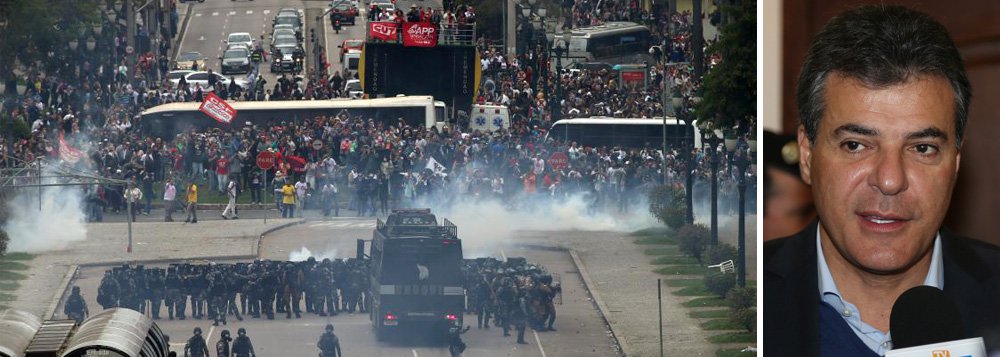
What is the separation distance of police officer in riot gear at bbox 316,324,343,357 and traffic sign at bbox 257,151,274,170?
8.95 m

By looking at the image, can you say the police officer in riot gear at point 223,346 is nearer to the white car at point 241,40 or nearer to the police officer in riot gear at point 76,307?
the police officer in riot gear at point 76,307

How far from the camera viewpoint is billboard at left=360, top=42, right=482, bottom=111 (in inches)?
1710

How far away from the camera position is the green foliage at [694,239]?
39.6 m

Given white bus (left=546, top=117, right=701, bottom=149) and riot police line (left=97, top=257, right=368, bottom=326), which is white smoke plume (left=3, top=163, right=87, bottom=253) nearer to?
riot police line (left=97, top=257, right=368, bottom=326)

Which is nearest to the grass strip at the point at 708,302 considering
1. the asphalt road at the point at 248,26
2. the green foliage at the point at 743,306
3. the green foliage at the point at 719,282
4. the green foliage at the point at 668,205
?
the green foliage at the point at 719,282

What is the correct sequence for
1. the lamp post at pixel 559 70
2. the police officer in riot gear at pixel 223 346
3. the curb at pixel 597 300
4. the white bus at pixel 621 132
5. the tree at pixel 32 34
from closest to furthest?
the police officer in riot gear at pixel 223 346
the curb at pixel 597 300
the white bus at pixel 621 132
the tree at pixel 32 34
the lamp post at pixel 559 70

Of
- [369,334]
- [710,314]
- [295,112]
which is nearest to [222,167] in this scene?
[295,112]

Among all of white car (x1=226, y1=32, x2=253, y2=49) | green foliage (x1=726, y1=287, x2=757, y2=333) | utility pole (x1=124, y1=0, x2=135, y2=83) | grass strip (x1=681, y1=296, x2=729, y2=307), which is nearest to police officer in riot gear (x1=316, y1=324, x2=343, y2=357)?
grass strip (x1=681, y1=296, x2=729, y2=307)

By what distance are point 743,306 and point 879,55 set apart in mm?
26023

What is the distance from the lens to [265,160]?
42.7 m

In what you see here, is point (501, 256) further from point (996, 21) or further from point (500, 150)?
point (996, 21)

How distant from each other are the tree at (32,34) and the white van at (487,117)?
12.4 meters

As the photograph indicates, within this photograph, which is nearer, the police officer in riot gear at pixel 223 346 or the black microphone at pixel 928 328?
the black microphone at pixel 928 328

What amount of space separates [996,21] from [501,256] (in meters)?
32.0
